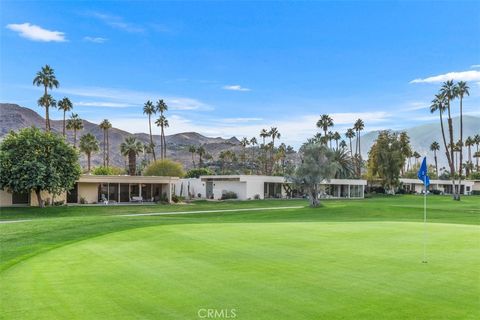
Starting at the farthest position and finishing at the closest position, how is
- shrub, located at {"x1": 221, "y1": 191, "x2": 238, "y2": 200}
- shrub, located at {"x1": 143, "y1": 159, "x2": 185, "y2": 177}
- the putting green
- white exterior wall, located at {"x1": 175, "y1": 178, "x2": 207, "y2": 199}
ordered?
shrub, located at {"x1": 143, "y1": 159, "x2": 185, "y2": 177}
white exterior wall, located at {"x1": 175, "y1": 178, "x2": 207, "y2": 199}
shrub, located at {"x1": 221, "y1": 191, "x2": 238, "y2": 200}
the putting green

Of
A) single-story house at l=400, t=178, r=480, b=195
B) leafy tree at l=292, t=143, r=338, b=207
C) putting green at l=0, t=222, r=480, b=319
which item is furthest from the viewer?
single-story house at l=400, t=178, r=480, b=195

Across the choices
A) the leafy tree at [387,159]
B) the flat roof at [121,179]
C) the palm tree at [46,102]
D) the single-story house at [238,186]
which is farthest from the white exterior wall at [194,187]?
the leafy tree at [387,159]

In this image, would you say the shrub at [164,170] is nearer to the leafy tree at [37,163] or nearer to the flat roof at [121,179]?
the flat roof at [121,179]

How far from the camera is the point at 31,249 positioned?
49.7 ft

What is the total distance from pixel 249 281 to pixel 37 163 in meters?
38.5

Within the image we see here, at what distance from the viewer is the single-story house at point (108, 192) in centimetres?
4884

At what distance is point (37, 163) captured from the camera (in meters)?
42.7

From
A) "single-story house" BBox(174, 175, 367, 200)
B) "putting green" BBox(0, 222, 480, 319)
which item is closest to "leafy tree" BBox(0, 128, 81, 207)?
"single-story house" BBox(174, 175, 367, 200)

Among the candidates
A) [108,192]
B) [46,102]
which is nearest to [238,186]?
[108,192]

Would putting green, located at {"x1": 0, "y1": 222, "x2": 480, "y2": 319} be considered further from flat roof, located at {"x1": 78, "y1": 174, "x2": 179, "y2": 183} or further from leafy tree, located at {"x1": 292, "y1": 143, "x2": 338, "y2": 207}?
flat roof, located at {"x1": 78, "y1": 174, "x2": 179, "y2": 183}

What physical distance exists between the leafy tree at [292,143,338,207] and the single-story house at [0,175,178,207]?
1830 cm

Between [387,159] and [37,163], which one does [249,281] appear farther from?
[387,159]

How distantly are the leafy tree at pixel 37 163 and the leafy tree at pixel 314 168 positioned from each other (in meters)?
24.3

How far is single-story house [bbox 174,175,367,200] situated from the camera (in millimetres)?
70625
